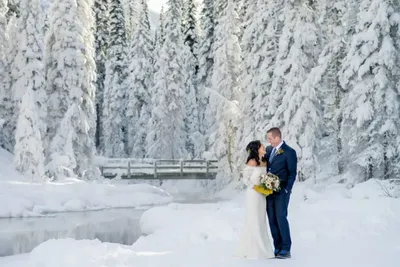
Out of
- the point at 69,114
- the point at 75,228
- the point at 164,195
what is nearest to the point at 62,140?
the point at 69,114

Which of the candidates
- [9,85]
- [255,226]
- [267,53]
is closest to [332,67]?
[267,53]

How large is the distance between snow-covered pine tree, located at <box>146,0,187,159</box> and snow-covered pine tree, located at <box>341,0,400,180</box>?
2461 centimetres

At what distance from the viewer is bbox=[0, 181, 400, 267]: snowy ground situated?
842cm

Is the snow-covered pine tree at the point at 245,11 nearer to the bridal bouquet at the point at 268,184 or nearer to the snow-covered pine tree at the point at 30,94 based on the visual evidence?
the snow-covered pine tree at the point at 30,94

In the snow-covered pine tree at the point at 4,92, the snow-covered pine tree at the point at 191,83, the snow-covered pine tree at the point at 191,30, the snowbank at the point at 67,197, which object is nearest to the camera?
the snowbank at the point at 67,197

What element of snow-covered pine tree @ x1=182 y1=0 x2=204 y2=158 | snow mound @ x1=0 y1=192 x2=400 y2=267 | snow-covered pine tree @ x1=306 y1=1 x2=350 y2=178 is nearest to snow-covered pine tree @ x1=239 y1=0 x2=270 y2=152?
snow-covered pine tree @ x1=306 y1=1 x2=350 y2=178

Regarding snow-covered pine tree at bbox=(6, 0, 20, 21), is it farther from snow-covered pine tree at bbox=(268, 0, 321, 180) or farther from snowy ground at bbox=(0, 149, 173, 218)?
snow-covered pine tree at bbox=(268, 0, 321, 180)

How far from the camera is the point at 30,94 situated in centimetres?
2788

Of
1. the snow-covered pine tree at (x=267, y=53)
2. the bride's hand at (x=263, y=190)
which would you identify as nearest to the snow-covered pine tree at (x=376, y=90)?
the snow-covered pine tree at (x=267, y=53)

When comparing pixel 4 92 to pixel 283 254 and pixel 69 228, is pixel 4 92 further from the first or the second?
pixel 283 254

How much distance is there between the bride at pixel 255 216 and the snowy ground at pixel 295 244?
248mm

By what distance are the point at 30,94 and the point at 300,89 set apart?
1399 centimetres

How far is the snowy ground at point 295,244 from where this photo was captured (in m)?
8.42

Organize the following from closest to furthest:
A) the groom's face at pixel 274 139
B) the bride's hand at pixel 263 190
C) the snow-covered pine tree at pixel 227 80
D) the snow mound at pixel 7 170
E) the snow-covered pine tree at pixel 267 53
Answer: the bride's hand at pixel 263 190
the groom's face at pixel 274 139
the snow-covered pine tree at pixel 267 53
the snow mound at pixel 7 170
the snow-covered pine tree at pixel 227 80
